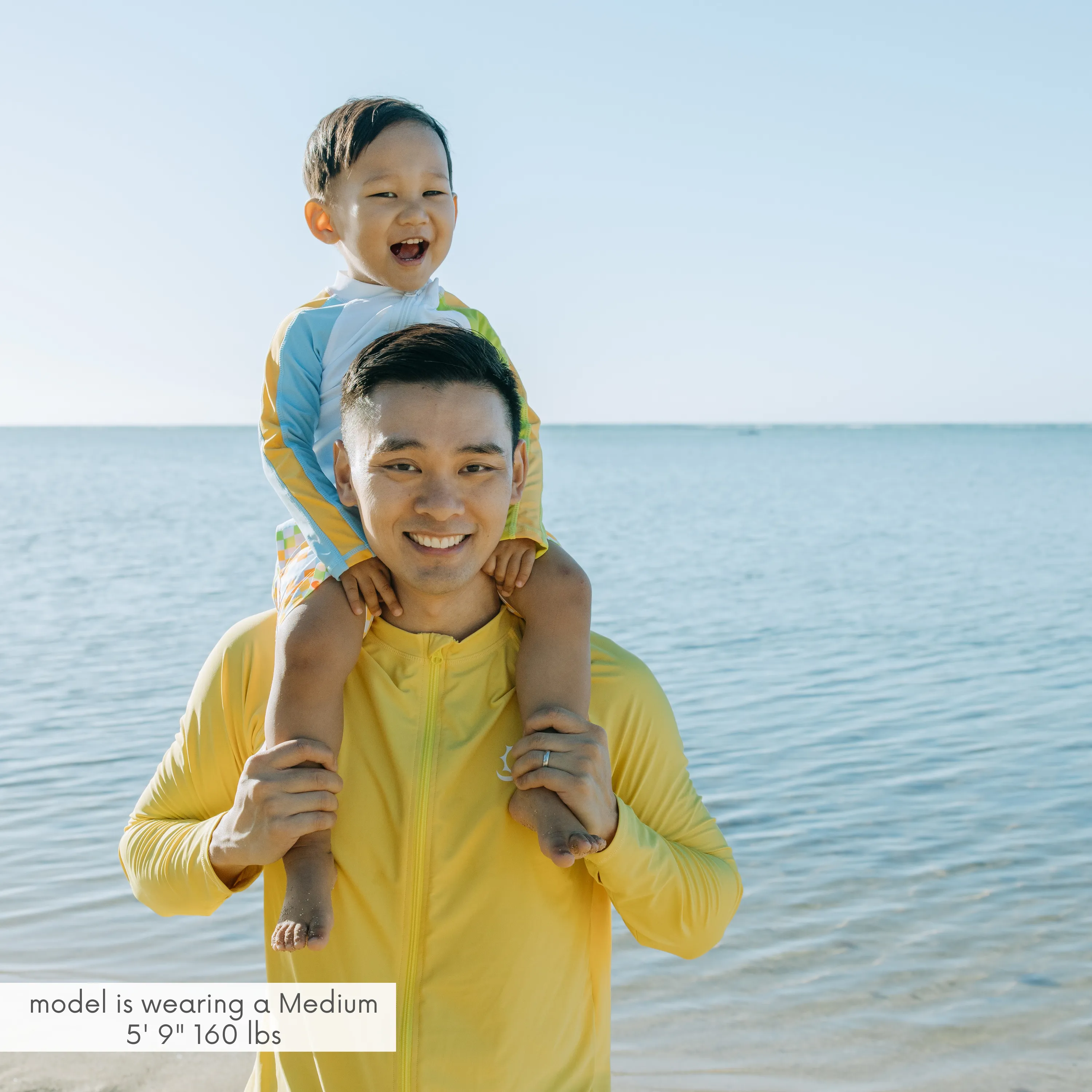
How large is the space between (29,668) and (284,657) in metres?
10.7

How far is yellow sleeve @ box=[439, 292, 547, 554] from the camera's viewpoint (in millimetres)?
2426

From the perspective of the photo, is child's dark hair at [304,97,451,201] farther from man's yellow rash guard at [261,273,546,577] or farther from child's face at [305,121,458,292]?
man's yellow rash guard at [261,273,546,577]

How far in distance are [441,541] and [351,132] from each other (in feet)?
4.70

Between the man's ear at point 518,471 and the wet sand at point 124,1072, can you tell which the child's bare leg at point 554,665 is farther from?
the wet sand at point 124,1072

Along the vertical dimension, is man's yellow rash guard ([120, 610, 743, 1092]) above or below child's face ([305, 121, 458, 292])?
below

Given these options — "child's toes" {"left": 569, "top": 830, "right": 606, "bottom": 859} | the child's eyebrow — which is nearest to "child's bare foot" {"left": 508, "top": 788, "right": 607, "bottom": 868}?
"child's toes" {"left": 569, "top": 830, "right": 606, "bottom": 859}

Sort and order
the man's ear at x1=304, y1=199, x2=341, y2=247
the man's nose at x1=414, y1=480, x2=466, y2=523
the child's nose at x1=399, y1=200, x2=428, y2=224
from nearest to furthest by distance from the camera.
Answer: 1. the man's nose at x1=414, y1=480, x2=466, y2=523
2. the child's nose at x1=399, y1=200, x2=428, y2=224
3. the man's ear at x1=304, y1=199, x2=341, y2=247

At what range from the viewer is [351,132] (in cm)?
302

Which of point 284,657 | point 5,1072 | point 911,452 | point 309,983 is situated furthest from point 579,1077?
point 911,452

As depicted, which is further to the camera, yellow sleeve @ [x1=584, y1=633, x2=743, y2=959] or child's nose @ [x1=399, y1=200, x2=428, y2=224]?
child's nose @ [x1=399, y1=200, x2=428, y2=224]

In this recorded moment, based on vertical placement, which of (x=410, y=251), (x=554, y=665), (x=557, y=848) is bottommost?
(x=557, y=848)

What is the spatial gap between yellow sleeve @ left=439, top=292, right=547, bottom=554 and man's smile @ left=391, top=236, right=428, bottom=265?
0.41 ft

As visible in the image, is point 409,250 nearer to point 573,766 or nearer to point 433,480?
point 433,480

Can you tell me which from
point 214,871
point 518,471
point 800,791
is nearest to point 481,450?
point 518,471
